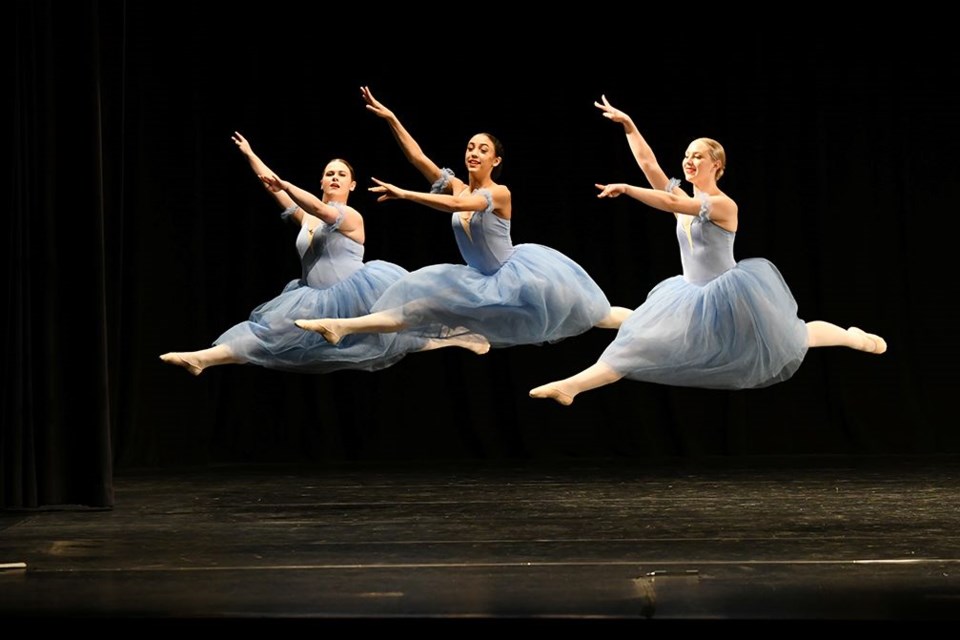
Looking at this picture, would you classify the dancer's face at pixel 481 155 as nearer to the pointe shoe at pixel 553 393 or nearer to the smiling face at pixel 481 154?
the smiling face at pixel 481 154

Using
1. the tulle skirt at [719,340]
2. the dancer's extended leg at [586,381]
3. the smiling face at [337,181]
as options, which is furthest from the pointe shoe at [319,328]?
the tulle skirt at [719,340]

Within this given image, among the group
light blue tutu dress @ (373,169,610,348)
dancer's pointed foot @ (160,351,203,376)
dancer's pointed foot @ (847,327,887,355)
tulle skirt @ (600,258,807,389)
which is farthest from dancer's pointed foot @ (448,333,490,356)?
dancer's pointed foot @ (847,327,887,355)

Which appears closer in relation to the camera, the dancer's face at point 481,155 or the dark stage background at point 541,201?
the dancer's face at point 481,155

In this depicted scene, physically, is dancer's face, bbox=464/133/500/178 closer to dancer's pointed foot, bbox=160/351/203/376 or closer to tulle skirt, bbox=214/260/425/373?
tulle skirt, bbox=214/260/425/373

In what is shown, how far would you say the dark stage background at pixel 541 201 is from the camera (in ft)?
21.3

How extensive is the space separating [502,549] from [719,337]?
1839mm

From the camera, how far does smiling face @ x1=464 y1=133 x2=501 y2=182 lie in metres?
5.41

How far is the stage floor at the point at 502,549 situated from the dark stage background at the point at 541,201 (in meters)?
0.84

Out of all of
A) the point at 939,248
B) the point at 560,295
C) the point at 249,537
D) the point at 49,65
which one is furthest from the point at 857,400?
the point at 49,65

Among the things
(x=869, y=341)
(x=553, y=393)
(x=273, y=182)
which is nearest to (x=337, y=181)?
(x=273, y=182)

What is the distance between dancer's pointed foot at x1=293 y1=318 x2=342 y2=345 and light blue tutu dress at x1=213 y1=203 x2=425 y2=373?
255mm

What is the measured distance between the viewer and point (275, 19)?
257 inches

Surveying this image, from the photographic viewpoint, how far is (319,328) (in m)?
5.40

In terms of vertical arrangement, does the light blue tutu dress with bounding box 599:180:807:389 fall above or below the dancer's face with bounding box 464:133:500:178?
below
